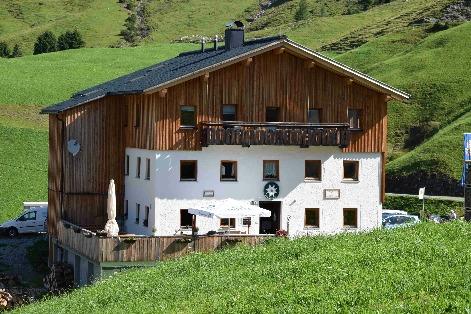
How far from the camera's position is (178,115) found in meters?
47.1

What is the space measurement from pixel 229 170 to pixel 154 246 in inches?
317

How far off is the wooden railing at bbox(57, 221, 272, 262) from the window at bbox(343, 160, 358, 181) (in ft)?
29.0

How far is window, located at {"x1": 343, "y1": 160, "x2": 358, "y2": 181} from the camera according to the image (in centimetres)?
4950

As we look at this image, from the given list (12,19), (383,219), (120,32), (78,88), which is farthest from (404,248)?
(12,19)

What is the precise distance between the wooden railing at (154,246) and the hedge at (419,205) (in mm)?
19520

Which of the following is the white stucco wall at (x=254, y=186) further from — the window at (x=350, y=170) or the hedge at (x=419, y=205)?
the hedge at (x=419, y=205)

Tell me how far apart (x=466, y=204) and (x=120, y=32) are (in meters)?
136

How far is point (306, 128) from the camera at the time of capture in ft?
157

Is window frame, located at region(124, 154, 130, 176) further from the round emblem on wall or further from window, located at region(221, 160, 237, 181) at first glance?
the round emblem on wall

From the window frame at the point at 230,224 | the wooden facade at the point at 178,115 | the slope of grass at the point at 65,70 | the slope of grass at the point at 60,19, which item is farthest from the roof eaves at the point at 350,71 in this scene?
the slope of grass at the point at 60,19

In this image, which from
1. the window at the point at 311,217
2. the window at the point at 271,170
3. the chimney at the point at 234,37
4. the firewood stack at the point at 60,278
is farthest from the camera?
the chimney at the point at 234,37

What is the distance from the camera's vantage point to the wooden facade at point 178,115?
155 feet

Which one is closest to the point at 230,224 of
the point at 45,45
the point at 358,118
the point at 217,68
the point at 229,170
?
the point at 229,170

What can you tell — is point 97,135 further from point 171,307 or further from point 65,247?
point 171,307
